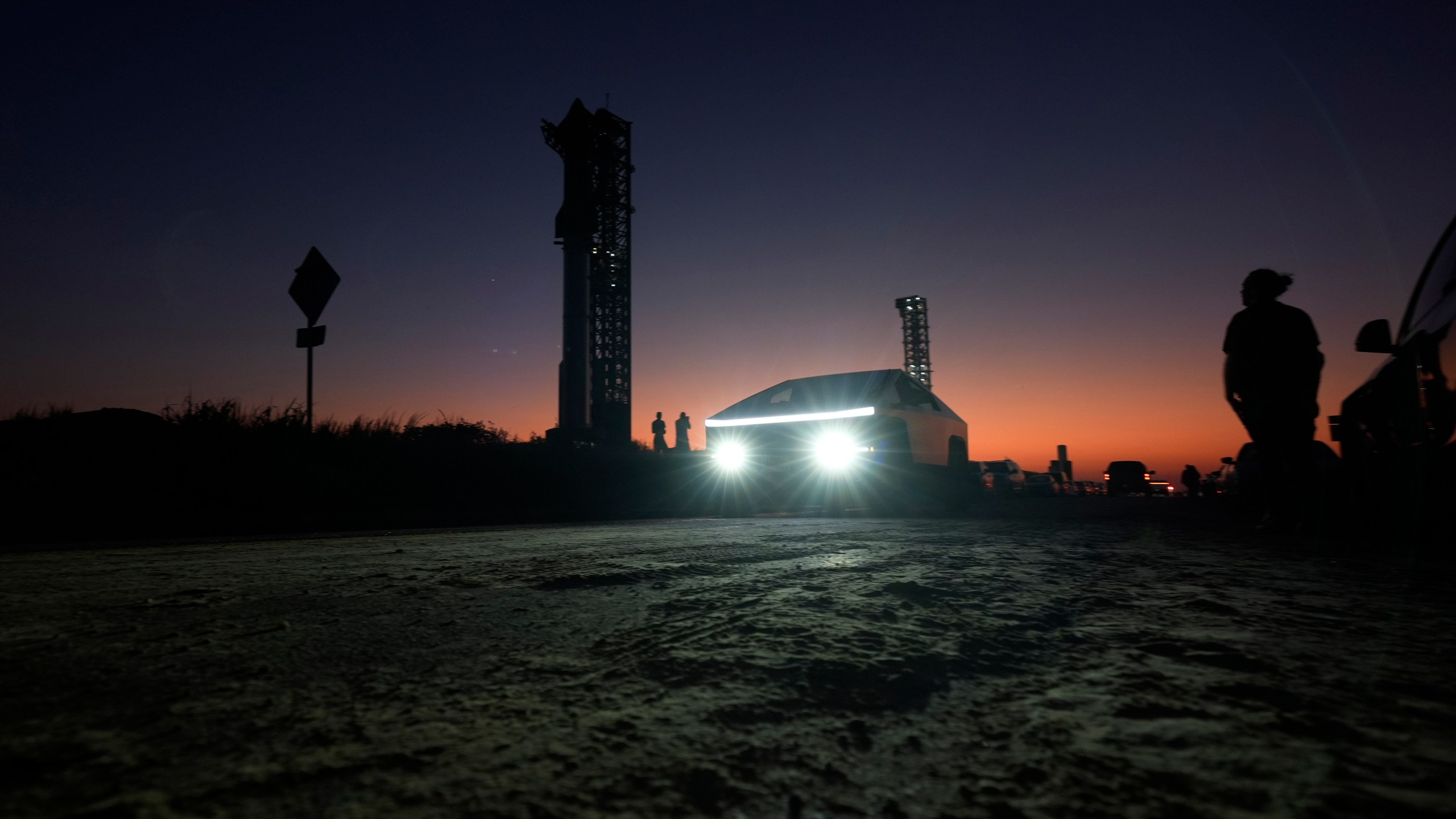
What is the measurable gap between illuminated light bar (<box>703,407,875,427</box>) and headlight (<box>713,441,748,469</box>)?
23 centimetres

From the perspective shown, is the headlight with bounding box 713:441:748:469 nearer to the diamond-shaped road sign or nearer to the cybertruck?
the cybertruck

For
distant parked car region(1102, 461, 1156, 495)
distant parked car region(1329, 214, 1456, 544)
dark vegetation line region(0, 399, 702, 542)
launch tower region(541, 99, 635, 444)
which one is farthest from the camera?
distant parked car region(1102, 461, 1156, 495)

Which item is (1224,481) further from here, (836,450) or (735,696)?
(735,696)

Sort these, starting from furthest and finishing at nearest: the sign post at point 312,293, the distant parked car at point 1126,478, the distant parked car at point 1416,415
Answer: the distant parked car at point 1126,478, the sign post at point 312,293, the distant parked car at point 1416,415

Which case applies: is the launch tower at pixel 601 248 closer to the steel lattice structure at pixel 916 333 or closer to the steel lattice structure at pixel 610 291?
the steel lattice structure at pixel 610 291

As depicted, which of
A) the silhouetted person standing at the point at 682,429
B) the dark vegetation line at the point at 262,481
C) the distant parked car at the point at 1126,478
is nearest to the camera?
the dark vegetation line at the point at 262,481

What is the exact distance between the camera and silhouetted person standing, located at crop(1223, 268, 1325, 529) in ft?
15.0

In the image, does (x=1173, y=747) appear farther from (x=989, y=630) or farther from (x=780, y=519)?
(x=780, y=519)

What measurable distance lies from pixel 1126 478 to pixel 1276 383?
1464 inches

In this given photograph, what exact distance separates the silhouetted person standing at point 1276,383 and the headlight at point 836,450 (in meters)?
3.40

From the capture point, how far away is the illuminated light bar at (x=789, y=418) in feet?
23.9

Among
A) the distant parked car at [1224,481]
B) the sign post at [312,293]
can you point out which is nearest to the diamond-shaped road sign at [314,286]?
the sign post at [312,293]

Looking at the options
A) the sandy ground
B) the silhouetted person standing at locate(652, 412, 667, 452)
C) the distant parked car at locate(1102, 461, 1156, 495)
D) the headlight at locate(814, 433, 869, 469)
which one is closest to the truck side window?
the sandy ground

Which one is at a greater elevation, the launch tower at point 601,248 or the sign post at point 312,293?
the launch tower at point 601,248
